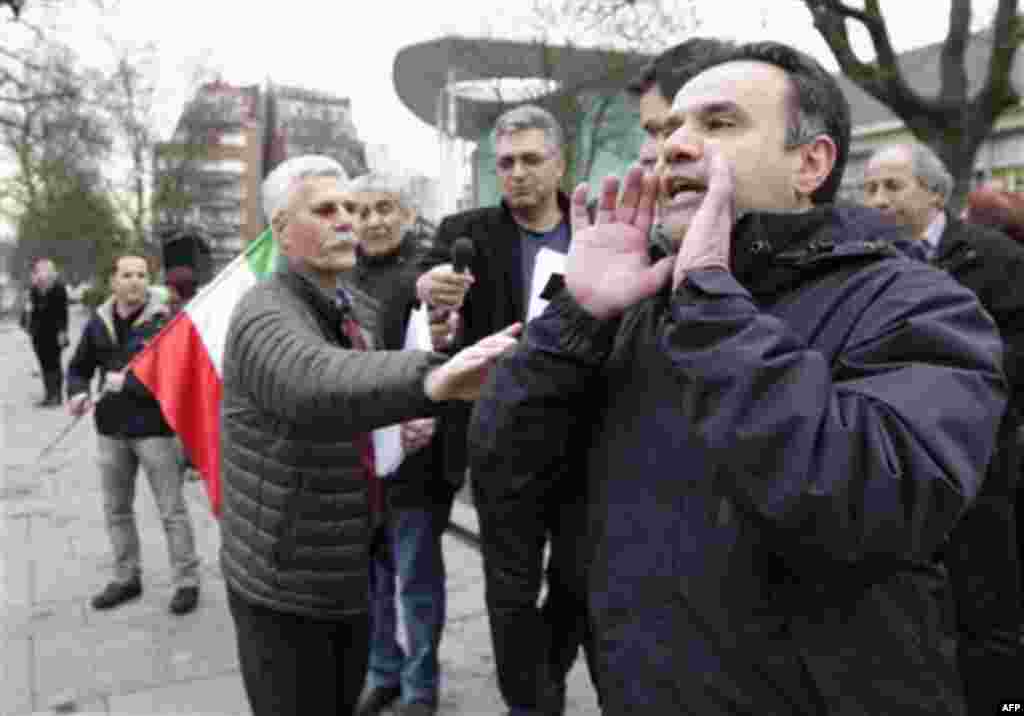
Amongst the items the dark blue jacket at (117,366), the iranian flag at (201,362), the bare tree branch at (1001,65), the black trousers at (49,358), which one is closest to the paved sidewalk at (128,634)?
the dark blue jacket at (117,366)

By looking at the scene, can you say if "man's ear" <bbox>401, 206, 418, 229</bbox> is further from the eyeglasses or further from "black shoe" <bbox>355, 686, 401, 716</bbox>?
"black shoe" <bbox>355, 686, 401, 716</bbox>

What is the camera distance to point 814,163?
1486 mm

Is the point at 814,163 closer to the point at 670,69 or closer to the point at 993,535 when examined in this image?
the point at 670,69

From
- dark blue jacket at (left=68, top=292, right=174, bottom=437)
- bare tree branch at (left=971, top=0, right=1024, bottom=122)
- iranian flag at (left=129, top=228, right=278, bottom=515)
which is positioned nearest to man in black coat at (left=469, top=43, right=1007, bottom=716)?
iranian flag at (left=129, top=228, right=278, bottom=515)

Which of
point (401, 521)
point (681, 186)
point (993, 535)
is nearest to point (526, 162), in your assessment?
point (401, 521)

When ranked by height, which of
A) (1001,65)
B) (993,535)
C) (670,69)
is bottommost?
(993,535)

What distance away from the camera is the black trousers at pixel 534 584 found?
63.7 inches

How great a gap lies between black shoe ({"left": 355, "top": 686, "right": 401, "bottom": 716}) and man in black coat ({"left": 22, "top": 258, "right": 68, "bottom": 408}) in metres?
10.8

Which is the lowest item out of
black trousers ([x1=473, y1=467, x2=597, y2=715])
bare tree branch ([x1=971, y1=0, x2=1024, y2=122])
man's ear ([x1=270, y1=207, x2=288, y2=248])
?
black trousers ([x1=473, y1=467, x2=597, y2=715])

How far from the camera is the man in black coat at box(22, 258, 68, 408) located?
1272 cm

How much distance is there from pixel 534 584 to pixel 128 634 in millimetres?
3468

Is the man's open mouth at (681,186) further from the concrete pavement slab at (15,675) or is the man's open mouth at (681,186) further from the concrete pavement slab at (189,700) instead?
the concrete pavement slab at (15,675)

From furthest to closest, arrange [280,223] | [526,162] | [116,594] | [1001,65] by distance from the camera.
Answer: [1001,65], [116,594], [526,162], [280,223]

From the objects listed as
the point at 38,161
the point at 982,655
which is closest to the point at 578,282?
the point at 982,655
